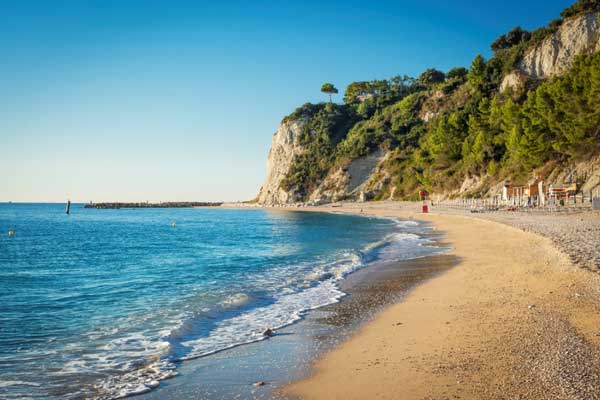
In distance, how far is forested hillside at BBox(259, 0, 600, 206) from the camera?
4122cm

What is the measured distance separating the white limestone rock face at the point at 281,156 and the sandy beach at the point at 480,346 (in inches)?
3780

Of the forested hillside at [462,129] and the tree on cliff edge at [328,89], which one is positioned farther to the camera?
the tree on cliff edge at [328,89]

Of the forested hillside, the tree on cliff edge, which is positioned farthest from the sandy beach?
the tree on cliff edge

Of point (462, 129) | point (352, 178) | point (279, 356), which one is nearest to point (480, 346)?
point (279, 356)

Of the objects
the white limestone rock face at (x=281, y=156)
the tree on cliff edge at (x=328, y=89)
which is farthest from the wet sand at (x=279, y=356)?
the tree on cliff edge at (x=328, y=89)

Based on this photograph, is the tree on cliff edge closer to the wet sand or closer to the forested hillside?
the forested hillside

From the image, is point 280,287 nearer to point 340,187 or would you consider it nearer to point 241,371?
point 241,371

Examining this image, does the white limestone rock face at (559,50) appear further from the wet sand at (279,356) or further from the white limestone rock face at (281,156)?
the wet sand at (279,356)

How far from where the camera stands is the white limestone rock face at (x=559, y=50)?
58.9m

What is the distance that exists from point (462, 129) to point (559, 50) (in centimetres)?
1659

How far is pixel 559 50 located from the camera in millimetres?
61969

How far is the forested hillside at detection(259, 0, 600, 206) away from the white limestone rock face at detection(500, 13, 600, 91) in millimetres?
239

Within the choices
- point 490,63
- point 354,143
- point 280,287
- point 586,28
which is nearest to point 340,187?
point 354,143

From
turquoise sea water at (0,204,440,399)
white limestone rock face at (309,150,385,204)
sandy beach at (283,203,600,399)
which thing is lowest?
turquoise sea water at (0,204,440,399)
